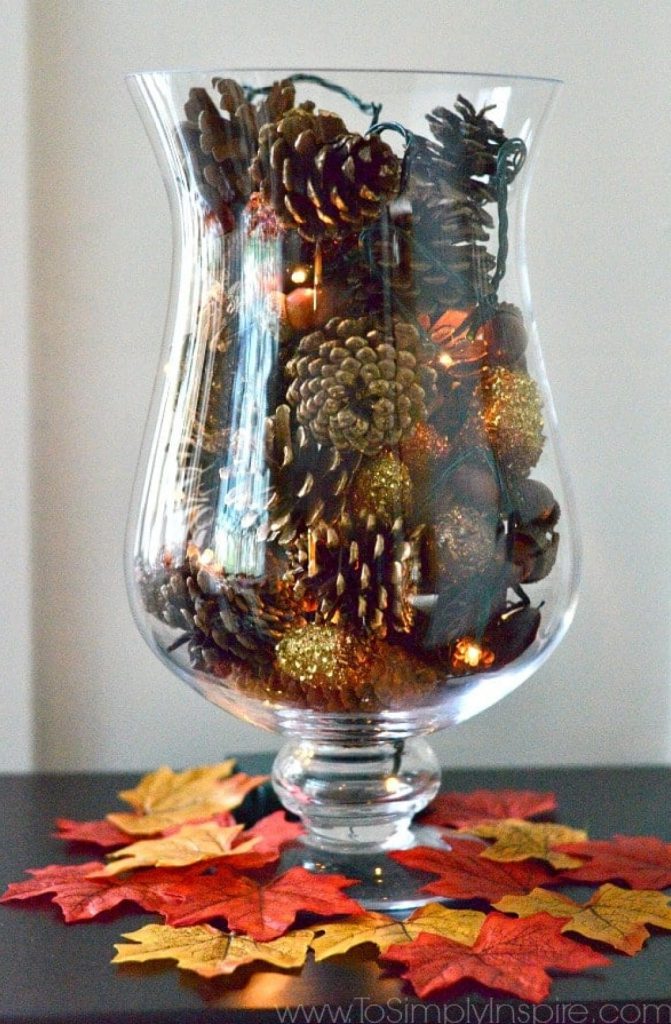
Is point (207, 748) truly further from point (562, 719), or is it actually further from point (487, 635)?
point (487, 635)

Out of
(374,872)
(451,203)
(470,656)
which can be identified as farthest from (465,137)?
(374,872)

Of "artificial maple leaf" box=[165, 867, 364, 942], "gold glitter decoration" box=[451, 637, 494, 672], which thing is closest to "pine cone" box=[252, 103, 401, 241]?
"gold glitter decoration" box=[451, 637, 494, 672]

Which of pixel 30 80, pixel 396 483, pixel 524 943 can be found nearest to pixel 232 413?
pixel 396 483

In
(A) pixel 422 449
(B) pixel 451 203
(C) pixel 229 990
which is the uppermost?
(B) pixel 451 203

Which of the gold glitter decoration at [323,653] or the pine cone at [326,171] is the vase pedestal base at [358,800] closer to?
the gold glitter decoration at [323,653]

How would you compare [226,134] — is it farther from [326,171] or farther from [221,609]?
[221,609]
